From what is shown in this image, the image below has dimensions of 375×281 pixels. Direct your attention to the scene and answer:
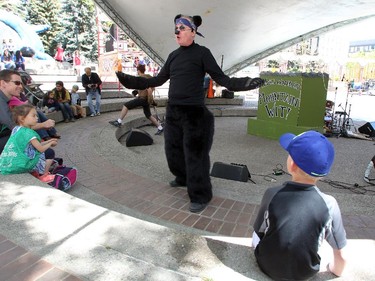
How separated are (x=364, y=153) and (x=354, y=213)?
4.44 m

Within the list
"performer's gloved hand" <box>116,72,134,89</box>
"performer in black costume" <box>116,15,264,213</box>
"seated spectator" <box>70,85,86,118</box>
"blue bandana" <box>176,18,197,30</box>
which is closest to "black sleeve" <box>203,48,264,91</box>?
"performer in black costume" <box>116,15,264,213</box>

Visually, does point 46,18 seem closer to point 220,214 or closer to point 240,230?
point 220,214

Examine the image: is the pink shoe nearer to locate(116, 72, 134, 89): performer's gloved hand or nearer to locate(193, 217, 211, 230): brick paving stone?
locate(116, 72, 134, 89): performer's gloved hand

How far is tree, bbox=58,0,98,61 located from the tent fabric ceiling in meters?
32.5

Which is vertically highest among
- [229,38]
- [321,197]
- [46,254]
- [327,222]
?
[229,38]

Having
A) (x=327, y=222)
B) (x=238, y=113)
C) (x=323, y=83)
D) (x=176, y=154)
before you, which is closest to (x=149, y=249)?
(x=327, y=222)

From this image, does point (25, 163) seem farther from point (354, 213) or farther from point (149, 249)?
point (354, 213)

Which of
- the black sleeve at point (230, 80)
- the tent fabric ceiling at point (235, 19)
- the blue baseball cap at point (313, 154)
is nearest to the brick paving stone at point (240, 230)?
the black sleeve at point (230, 80)

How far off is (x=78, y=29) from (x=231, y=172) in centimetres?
4511

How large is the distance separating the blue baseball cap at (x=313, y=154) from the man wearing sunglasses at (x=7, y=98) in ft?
10.8

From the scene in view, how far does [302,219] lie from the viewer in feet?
5.42

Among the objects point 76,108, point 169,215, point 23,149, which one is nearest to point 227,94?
point 76,108

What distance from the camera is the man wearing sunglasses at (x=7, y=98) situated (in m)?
3.75

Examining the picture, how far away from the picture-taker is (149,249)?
6.43ft
